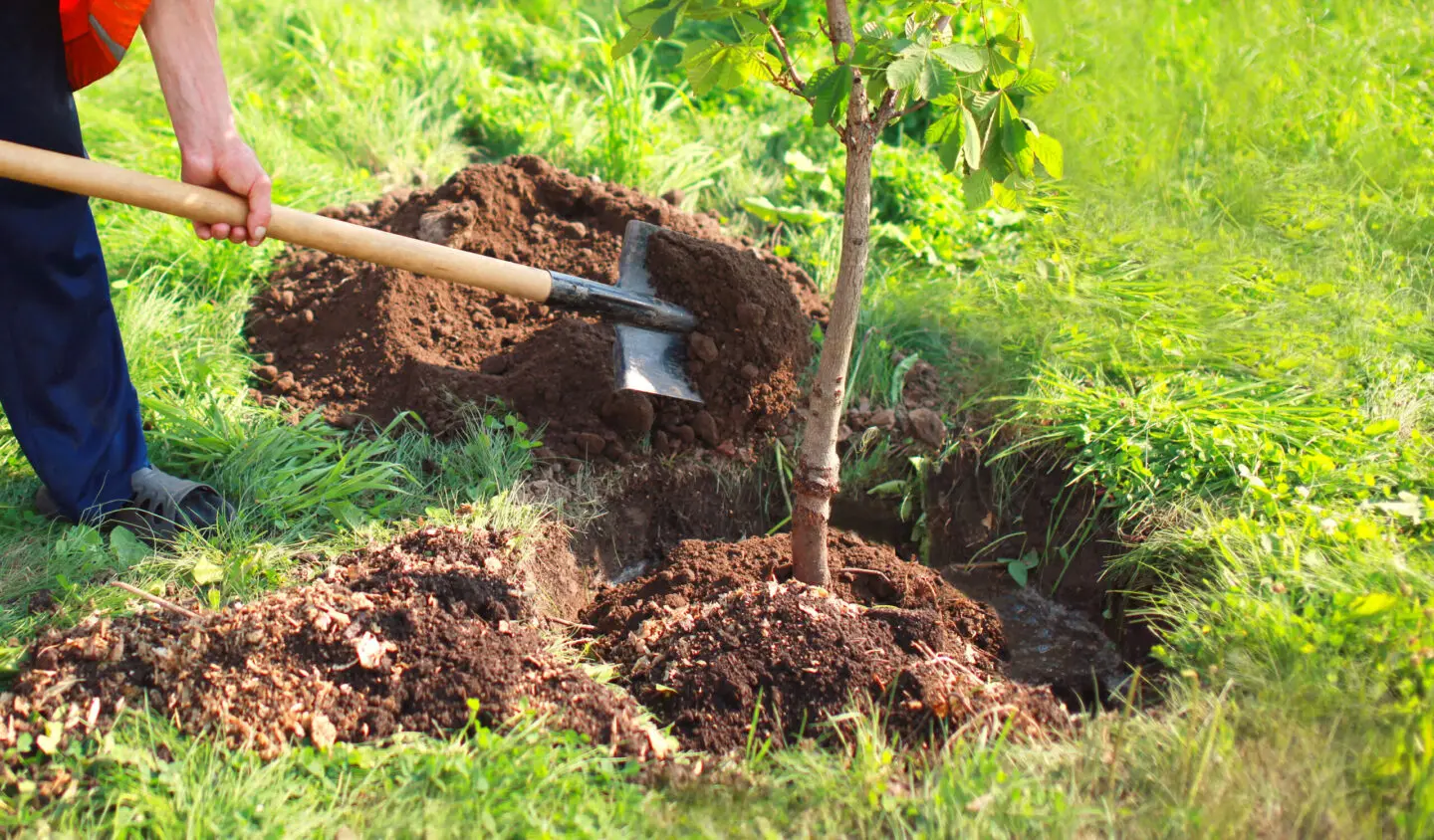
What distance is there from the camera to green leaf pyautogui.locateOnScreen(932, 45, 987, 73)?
6.40 ft

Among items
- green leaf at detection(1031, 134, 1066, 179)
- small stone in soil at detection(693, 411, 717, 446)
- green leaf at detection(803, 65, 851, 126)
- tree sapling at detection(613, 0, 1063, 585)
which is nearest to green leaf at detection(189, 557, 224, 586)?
small stone in soil at detection(693, 411, 717, 446)

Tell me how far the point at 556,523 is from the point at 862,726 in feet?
3.77

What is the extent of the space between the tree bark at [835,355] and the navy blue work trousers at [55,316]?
183cm

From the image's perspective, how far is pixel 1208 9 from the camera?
5.32m

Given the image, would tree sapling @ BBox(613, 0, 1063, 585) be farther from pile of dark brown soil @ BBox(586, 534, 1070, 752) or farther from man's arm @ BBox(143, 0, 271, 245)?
man's arm @ BBox(143, 0, 271, 245)

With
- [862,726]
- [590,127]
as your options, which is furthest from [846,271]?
[590,127]

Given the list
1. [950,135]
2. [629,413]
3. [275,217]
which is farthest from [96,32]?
[950,135]

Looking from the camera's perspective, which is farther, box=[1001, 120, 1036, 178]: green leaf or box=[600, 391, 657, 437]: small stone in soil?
box=[600, 391, 657, 437]: small stone in soil

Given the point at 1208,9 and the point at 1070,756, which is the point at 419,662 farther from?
the point at 1208,9

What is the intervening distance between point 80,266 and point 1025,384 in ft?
9.01

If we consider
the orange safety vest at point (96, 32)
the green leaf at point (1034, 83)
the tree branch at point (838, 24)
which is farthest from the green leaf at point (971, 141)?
the orange safety vest at point (96, 32)

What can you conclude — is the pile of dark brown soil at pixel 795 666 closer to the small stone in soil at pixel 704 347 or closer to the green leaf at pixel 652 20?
the small stone in soil at pixel 704 347

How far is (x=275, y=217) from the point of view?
252cm

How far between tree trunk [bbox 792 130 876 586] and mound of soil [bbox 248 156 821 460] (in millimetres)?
526
